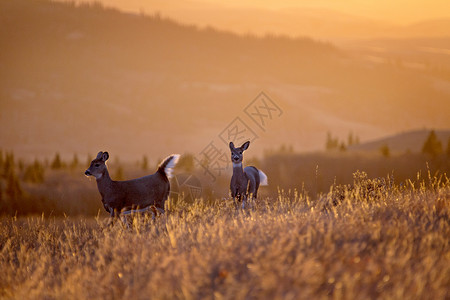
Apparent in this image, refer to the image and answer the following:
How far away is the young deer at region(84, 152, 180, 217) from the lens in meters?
12.5

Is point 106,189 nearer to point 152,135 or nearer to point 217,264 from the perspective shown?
point 217,264

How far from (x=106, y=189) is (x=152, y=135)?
139 metres

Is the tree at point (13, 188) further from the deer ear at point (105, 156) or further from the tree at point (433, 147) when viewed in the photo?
the deer ear at point (105, 156)

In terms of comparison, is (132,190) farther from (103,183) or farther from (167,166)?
(167,166)

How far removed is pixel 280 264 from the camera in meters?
6.47

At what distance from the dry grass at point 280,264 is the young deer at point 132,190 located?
119 inches

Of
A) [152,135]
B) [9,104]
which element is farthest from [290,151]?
[9,104]

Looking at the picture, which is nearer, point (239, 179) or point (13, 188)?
point (239, 179)

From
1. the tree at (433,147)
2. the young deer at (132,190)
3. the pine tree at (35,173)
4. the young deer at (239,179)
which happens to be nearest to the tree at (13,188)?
the pine tree at (35,173)

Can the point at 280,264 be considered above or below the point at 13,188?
above

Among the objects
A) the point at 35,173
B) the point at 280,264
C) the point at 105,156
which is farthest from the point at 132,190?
the point at 35,173

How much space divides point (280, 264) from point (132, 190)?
6913mm

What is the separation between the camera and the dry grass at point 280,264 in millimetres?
6004

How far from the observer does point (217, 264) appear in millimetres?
6832
